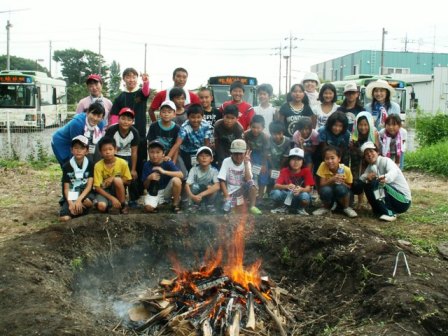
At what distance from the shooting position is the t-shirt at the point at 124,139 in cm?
680

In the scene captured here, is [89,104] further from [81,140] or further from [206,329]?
[206,329]

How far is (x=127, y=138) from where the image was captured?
6840mm

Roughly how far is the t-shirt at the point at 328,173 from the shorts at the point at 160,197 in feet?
7.16

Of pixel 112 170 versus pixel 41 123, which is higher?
pixel 41 123

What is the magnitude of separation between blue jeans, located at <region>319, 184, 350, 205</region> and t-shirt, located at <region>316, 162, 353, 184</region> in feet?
0.43

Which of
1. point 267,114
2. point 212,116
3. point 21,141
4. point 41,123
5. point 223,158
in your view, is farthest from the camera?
point 41,123

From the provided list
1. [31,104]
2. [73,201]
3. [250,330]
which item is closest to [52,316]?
[250,330]

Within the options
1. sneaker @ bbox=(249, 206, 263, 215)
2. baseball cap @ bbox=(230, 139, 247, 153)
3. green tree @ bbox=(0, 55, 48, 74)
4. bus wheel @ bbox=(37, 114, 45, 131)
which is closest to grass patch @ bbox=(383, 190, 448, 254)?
sneaker @ bbox=(249, 206, 263, 215)

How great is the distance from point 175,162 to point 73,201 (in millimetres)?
1573

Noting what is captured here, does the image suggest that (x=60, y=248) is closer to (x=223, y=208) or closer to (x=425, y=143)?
(x=223, y=208)

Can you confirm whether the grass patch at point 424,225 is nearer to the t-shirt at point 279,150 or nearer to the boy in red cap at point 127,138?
the t-shirt at point 279,150

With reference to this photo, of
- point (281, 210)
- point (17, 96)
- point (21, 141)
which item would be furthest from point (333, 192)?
point (17, 96)

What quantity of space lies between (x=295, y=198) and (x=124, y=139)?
2617mm

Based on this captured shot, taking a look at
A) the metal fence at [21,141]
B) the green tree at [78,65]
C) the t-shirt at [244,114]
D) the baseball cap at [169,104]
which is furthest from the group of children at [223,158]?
the green tree at [78,65]
